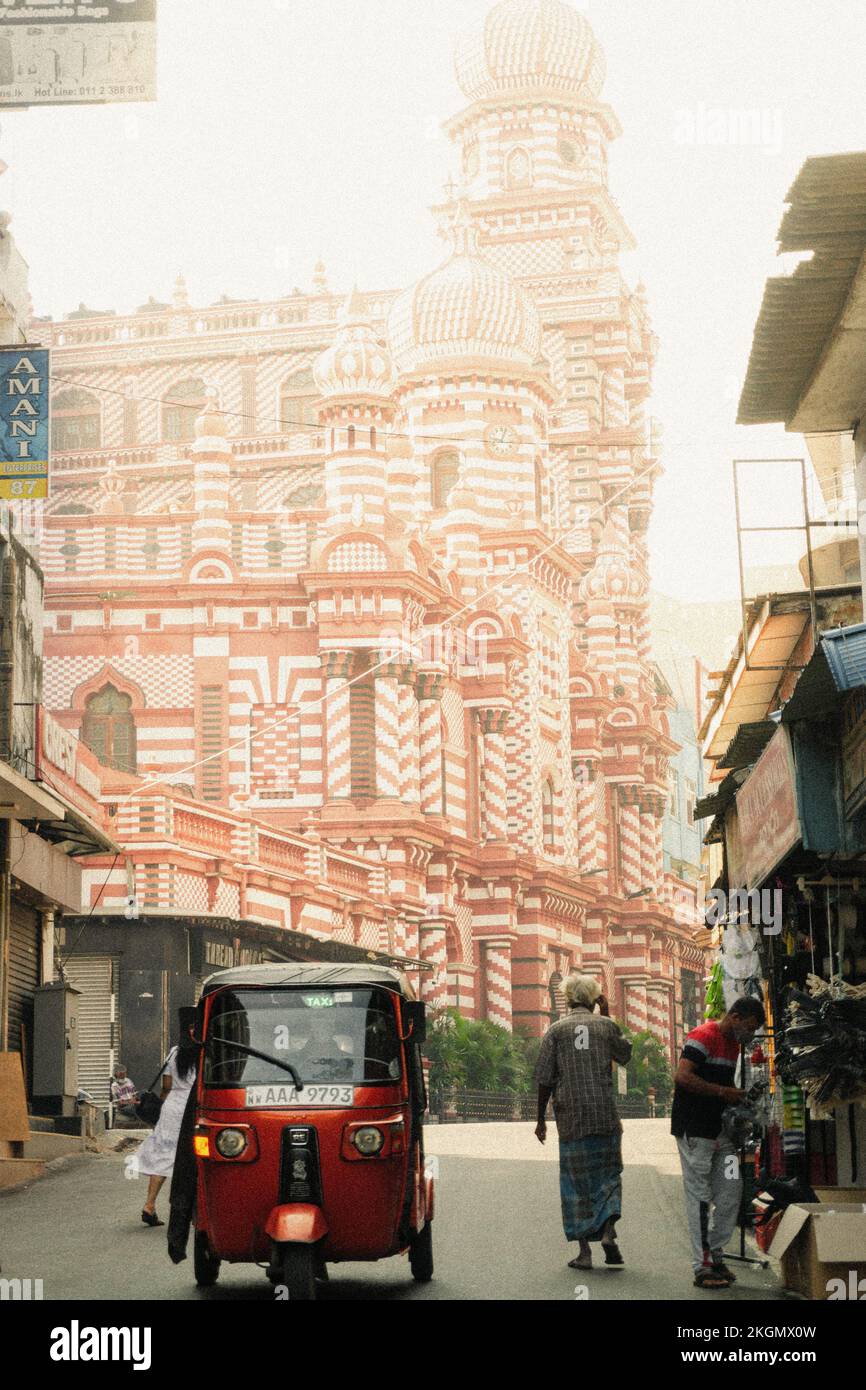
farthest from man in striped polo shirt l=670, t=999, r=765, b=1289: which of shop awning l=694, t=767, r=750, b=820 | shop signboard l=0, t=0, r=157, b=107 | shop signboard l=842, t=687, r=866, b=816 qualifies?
shop signboard l=0, t=0, r=157, b=107

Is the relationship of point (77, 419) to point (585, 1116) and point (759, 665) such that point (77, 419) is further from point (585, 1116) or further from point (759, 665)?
point (585, 1116)

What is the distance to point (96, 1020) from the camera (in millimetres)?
34750

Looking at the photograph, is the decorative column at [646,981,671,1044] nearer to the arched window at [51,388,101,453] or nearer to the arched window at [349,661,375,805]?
the arched window at [349,661,375,805]

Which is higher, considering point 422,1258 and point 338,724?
point 338,724

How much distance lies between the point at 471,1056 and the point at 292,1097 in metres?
40.7

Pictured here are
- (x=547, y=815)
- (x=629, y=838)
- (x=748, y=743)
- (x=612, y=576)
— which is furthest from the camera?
(x=612, y=576)

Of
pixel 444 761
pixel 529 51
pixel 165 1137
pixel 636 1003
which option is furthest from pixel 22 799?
pixel 529 51

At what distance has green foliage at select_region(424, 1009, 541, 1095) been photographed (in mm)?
50438

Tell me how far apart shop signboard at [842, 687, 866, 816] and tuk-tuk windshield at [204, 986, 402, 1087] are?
2.66 m

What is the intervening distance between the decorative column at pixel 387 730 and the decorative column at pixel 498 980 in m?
8.58

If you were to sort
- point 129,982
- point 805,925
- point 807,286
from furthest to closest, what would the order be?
1. point 129,982
2. point 805,925
3. point 807,286

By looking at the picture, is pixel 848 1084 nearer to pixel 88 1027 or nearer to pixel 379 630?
pixel 88 1027
